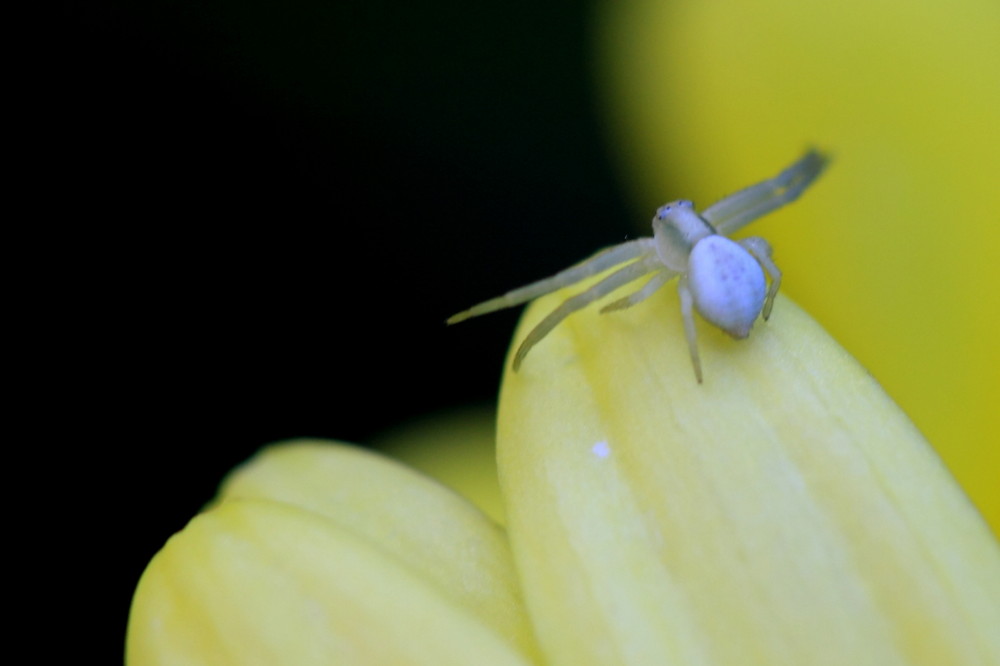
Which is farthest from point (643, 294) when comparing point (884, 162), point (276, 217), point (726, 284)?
point (276, 217)

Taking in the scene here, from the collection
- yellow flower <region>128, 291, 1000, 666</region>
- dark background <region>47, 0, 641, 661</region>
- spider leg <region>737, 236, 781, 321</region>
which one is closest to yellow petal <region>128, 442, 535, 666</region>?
yellow flower <region>128, 291, 1000, 666</region>

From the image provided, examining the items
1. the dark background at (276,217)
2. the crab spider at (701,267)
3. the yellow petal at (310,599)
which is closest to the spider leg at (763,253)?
the crab spider at (701,267)

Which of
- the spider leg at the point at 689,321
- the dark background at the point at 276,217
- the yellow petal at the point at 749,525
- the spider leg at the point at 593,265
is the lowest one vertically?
the yellow petal at the point at 749,525

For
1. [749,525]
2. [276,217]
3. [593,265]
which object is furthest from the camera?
[276,217]

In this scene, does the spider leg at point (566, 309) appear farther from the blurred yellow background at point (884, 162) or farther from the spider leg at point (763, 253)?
the blurred yellow background at point (884, 162)

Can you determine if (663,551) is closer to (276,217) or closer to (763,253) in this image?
(763,253)

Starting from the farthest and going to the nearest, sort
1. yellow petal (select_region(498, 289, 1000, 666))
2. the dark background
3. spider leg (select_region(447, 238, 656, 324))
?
the dark background, spider leg (select_region(447, 238, 656, 324)), yellow petal (select_region(498, 289, 1000, 666))

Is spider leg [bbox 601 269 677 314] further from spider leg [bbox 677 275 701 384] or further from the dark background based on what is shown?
the dark background

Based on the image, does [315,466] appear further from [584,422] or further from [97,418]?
[97,418]
